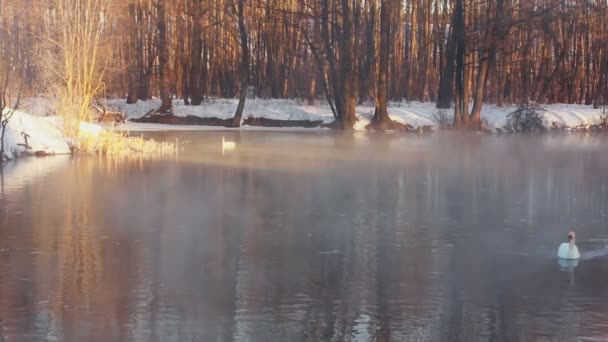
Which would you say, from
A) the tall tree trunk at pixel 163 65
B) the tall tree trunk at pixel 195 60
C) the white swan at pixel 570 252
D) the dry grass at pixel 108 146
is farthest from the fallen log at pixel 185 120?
the white swan at pixel 570 252

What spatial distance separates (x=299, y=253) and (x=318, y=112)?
3741 cm

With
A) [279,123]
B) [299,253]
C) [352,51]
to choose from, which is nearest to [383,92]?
[352,51]

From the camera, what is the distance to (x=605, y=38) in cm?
6312

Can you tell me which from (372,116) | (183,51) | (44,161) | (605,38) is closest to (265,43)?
(183,51)

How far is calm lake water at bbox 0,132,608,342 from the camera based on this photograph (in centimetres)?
978

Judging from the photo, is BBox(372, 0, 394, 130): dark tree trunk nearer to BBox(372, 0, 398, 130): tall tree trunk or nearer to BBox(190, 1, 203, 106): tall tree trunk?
BBox(372, 0, 398, 130): tall tree trunk

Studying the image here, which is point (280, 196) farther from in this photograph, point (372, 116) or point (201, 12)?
point (201, 12)

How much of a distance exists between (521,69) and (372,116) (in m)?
18.4

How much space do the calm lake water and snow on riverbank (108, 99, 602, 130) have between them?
21.4 metres

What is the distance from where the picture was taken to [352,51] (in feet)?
159

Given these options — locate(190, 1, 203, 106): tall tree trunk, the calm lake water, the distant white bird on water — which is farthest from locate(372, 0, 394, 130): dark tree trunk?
the calm lake water

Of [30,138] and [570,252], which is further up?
[30,138]

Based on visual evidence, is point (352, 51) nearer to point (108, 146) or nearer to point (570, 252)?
point (108, 146)

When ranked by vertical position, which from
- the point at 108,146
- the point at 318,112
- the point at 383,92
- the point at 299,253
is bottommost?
the point at 299,253
